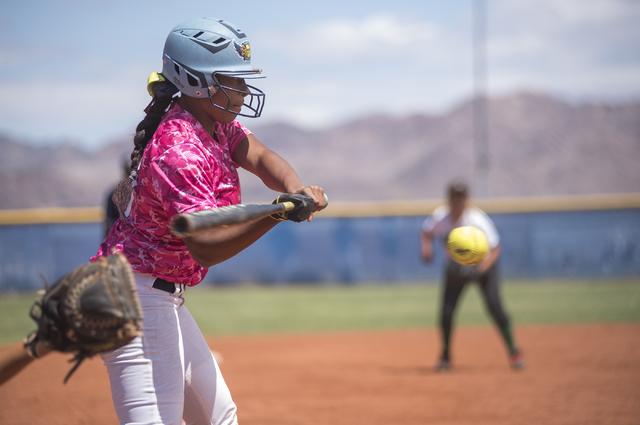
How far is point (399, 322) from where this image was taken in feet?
42.3

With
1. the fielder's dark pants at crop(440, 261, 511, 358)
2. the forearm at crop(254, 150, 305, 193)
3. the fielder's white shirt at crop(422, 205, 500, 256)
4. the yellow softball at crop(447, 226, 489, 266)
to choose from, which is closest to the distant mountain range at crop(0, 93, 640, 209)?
the fielder's white shirt at crop(422, 205, 500, 256)

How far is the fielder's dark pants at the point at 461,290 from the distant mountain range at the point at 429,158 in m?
42.6

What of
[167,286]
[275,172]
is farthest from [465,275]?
[167,286]

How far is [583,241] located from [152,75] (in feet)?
62.7

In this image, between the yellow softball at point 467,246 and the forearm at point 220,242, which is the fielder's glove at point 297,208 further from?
the yellow softball at point 467,246

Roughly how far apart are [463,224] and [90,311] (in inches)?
244

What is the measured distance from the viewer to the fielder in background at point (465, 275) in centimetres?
806

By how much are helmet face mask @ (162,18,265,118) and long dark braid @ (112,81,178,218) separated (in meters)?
0.08

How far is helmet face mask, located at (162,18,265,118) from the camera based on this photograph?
296cm

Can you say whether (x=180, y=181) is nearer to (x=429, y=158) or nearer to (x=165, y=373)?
(x=165, y=373)

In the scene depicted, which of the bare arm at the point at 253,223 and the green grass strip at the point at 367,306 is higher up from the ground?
the bare arm at the point at 253,223

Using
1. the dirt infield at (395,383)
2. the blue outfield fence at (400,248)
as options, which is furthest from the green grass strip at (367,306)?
the dirt infield at (395,383)

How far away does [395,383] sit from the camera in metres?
7.52

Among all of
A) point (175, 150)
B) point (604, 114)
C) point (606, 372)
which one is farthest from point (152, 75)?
point (604, 114)
